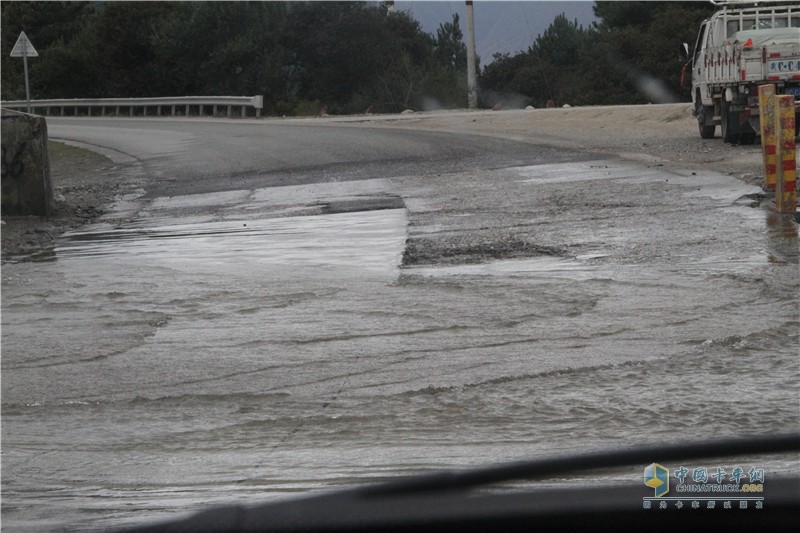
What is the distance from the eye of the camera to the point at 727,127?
64.7 feet

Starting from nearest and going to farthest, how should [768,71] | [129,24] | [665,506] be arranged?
[665,506] → [768,71] → [129,24]

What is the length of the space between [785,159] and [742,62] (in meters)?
9.18

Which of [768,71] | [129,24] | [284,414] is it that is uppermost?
[129,24]

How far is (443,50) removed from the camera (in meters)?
64.9

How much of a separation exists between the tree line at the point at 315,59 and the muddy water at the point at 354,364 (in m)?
40.6

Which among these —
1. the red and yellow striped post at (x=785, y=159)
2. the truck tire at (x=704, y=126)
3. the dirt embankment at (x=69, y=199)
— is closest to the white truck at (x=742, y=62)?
the truck tire at (x=704, y=126)

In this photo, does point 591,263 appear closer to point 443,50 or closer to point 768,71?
point 768,71

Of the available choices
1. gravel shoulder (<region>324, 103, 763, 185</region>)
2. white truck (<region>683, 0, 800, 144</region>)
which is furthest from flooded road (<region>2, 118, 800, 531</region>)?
white truck (<region>683, 0, 800, 144</region>)

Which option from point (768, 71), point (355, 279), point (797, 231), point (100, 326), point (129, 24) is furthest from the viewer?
point (129, 24)

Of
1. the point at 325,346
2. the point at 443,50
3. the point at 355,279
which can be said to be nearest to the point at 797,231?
the point at 355,279

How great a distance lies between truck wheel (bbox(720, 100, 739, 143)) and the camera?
19.5 meters

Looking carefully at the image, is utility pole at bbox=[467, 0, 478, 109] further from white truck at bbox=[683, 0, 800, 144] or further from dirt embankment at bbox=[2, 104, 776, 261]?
white truck at bbox=[683, 0, 800, 144]

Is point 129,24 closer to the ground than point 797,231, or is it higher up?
higher up

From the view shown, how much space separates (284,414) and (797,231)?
576 centimetres
